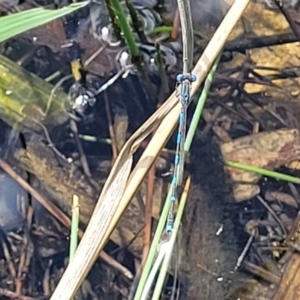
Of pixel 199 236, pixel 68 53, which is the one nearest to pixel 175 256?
pixel 199 236

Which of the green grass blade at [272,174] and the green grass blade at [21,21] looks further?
the green grass blade at [272,174]

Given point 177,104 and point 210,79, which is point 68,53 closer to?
point 210,79

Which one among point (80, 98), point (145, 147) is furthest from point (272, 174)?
point (80, 98)

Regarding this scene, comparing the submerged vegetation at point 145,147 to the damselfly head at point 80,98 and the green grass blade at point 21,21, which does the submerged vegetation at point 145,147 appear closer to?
the damselfly head at point 80,98

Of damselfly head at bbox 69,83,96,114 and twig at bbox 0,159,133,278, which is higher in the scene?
damselfly head at bbox 69,83,96,114

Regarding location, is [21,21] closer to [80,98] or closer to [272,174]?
[80,98]

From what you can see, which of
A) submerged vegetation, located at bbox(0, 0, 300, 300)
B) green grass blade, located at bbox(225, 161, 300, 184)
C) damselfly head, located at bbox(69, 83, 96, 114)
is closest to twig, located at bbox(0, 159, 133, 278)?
submerged vegetation, located at bbox(0, 0, 300, 300)

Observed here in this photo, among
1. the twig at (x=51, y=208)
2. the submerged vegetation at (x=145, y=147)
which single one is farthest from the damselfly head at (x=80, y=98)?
the twig at (x=51, y=208)

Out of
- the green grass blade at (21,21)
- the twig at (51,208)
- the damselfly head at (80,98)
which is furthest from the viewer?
the damselfly head at (80,98)

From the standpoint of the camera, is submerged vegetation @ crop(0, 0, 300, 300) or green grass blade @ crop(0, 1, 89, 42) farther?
submerged vegetation @ crop(0, 0, 300, 300)

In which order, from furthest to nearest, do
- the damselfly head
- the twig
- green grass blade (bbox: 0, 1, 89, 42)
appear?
the damselfly head
the twig
green grass blade (bbox: 0, 1, 89, 42)

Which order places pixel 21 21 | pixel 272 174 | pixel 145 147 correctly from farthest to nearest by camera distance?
pixel 272 174, pixel 145 147, pixel 21 21

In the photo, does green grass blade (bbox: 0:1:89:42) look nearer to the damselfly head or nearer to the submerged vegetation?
the submerged vegetation
